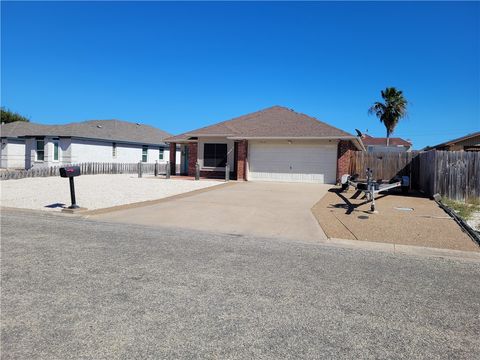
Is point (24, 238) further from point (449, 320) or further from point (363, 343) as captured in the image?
point (449, 320)

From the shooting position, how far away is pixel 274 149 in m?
23.4

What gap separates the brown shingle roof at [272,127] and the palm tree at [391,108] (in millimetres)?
22780

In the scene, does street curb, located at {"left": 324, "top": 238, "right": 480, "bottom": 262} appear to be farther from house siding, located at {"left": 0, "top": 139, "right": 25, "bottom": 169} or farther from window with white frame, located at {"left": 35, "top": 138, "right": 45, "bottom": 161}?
house siding, located at {"left": 0, "top": 139, "right": 25, "bottom": 169}

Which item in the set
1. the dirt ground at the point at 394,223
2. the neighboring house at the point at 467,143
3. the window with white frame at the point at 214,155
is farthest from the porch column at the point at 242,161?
the neighboring house at the point at 467,143

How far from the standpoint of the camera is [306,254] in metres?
6.91

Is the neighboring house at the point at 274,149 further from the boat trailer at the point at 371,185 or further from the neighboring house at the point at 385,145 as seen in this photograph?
the neighboring house at the point at 385,145

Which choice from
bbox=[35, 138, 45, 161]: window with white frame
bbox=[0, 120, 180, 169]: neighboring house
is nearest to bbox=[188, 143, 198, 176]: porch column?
bbox=[0, 120, 180, 169]: neighboring house

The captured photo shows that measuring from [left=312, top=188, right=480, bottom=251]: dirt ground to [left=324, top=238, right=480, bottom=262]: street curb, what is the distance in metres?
0.27

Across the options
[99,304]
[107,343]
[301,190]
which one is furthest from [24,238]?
[301,190]

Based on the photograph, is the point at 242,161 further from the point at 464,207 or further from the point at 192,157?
the point at 464,207

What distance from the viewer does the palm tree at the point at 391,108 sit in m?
45.8

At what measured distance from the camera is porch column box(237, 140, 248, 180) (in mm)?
23469

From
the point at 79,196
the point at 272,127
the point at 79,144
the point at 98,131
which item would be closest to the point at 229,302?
the point at 79,196

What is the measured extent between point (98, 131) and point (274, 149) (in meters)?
17.8
